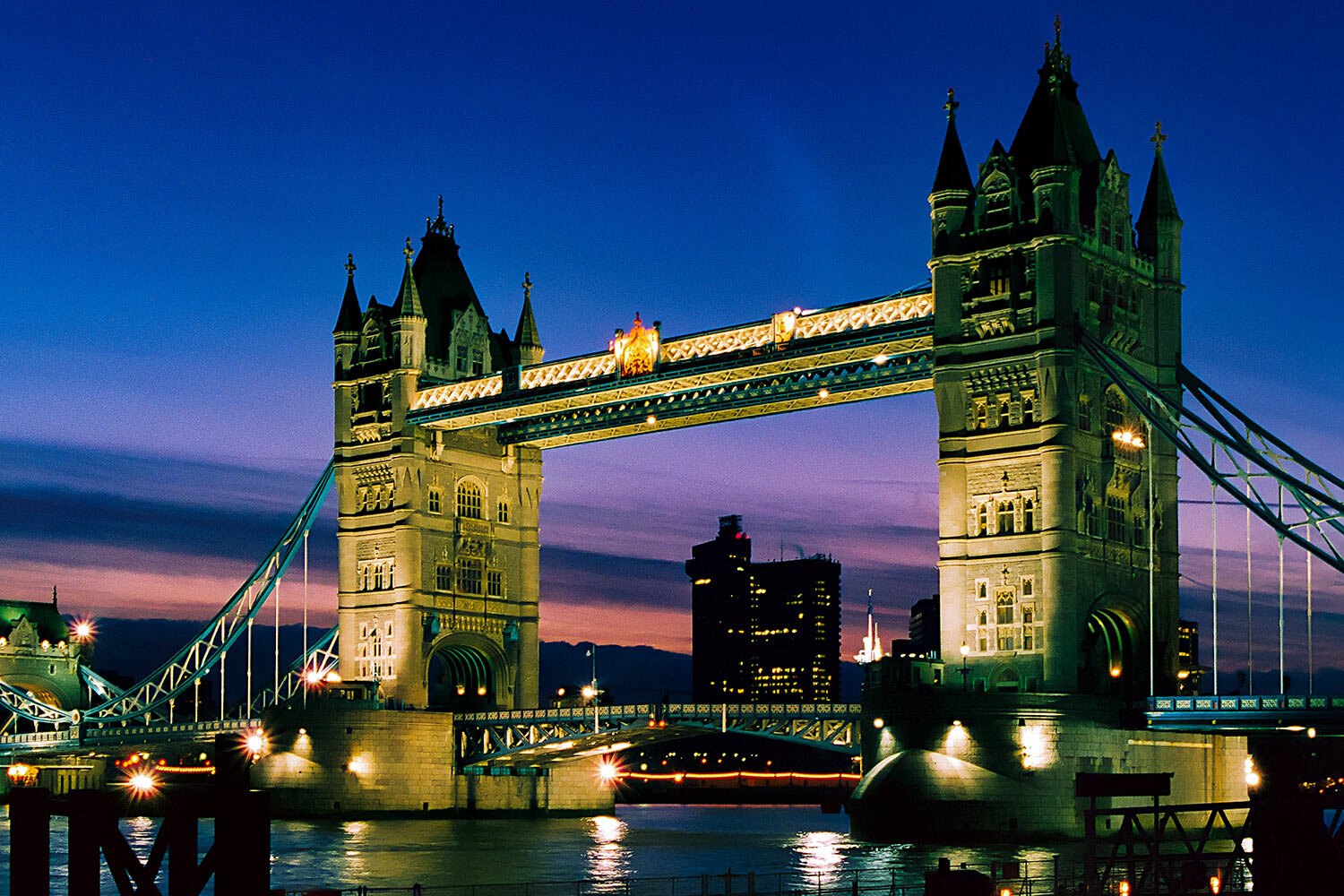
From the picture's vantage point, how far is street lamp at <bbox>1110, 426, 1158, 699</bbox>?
7162 centimetres

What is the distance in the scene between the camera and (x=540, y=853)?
75.8 metres

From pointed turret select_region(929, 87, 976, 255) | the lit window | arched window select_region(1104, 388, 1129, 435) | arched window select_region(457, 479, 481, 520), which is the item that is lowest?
the lit window

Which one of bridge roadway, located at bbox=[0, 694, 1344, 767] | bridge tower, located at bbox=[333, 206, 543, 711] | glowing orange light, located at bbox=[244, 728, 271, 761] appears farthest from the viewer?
bridge tower, located at bbox=[333, 206, 543, 711]

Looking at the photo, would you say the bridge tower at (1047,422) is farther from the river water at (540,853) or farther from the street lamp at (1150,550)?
the river water at (540,853)

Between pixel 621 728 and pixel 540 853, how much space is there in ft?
56.3

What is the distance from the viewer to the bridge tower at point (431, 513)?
325ft

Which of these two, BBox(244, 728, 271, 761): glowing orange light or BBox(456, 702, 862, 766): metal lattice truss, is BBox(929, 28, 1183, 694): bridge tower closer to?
BBox(456, 702, 862, 766): metal lattice truss

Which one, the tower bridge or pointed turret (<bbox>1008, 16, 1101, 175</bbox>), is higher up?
pointed turret (<bbox>1008, 16, 1101, 175</bbox>)

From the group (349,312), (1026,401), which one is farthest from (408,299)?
(1026,401)

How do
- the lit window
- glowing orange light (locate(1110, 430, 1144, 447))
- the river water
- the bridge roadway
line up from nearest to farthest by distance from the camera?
the river water
the bridge roadway
glowing orange light (locate(1110, 430, 1144, 447))
the lit window

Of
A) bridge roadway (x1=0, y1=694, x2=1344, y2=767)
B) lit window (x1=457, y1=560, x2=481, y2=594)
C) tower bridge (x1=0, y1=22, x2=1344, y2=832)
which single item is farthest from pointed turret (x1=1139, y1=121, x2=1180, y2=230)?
lit window (x1=457, y1=560, x2=481, y2=594)

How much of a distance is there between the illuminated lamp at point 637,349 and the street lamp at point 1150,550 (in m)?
22.1

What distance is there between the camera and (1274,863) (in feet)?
59.6

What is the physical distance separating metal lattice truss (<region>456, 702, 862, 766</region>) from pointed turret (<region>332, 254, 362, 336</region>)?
22.5 metres
